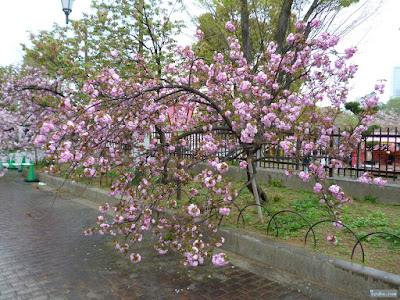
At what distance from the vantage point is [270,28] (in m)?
15.3

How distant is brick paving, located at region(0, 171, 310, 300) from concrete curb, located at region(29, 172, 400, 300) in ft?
0.99

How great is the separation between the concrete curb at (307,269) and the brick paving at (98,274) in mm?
301

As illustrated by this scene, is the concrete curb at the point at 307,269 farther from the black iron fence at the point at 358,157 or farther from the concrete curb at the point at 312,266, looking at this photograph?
the black iron fence at the point at 358,157

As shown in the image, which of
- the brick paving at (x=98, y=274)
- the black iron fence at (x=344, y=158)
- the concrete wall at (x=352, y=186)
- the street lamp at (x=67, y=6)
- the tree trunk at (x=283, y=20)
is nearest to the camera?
the brick paving at (x=98, y=274)

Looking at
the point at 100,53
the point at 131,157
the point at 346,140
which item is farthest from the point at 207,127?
the point at 100,53

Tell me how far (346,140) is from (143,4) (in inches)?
302

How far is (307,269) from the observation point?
4.31 meters

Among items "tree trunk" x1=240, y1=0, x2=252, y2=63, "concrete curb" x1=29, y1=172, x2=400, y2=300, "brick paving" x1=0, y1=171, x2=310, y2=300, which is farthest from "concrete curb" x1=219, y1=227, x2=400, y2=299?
"tree trunk" x1=240, y1=0, x2=252, y2=63

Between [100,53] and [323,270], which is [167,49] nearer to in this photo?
[100,53]

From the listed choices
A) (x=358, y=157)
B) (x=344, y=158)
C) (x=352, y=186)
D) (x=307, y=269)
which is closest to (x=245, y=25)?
(x=358, y=157)

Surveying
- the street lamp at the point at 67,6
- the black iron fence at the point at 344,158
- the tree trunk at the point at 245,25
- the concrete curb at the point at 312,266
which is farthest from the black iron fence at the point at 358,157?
the street lamp at the point at 67,6

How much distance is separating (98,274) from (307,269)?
273 centimetres

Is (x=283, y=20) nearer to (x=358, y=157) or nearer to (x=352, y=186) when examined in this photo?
(x=358, y=157)

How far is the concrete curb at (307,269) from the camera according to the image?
12.3ft
